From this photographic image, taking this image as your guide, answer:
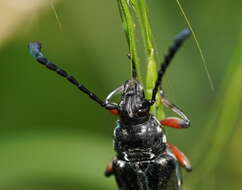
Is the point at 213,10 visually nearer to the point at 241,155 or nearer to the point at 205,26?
the point at 205,26

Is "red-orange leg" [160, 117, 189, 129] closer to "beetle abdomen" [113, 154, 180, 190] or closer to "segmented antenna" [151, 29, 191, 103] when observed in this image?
"beetle abdomen" [113, 154, 180, 190]

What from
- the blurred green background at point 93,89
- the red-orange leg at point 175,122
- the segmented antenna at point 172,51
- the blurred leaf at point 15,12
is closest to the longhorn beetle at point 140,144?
the red-orange leg at point 175,122

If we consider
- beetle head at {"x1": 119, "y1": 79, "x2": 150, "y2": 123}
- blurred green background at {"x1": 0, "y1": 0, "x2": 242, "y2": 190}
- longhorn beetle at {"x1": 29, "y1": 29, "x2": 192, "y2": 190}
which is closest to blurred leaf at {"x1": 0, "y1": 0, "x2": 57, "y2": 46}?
blurred green background at {"x1": 0, "y1": 0, "x2": 242, "y2": 190}

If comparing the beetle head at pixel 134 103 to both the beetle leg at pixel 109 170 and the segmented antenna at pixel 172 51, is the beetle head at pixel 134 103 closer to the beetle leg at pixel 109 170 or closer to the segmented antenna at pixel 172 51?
the segmented antenna at pixel 172 51

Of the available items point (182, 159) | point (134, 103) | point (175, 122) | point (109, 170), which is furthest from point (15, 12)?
point (182, 159)

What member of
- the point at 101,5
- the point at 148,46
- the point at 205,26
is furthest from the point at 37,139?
the point at 148,46

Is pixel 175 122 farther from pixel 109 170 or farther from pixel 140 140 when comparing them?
pixel 109 170
